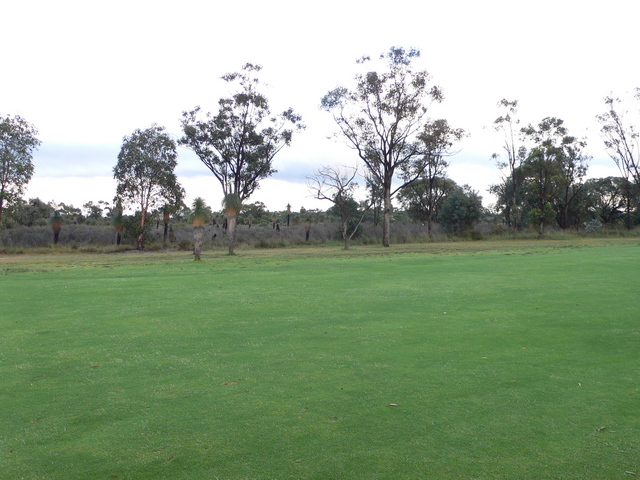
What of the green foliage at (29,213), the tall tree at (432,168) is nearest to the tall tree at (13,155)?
the green foliage at (29,213)

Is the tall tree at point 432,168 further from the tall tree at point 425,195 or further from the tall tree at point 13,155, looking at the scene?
the tall tree at point 13,155

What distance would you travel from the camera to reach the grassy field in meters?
3.68

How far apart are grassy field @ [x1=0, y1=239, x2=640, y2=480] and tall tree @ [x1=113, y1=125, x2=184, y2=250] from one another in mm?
35773

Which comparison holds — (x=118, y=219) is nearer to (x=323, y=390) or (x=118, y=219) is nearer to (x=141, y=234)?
(x=141, y=234)

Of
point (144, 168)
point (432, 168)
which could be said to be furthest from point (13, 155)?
point (432, 168)

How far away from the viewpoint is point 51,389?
17.2ft

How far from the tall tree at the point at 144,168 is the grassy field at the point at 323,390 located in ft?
117

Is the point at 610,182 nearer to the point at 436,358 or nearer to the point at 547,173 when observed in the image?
the point at 547,173

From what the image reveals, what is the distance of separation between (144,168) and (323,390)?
1664 inches

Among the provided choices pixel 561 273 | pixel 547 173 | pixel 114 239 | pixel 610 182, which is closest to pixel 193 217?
pixel 561 273

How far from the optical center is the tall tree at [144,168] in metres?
44.4

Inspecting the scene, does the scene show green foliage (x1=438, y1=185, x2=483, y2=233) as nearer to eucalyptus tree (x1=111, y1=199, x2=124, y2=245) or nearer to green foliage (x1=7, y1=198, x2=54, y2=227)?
eucalyptus tree (x1=111, y1=199, x2=124, y2=245)

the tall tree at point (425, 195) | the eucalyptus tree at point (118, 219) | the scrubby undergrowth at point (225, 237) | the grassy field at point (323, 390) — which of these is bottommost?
the grassy field at point (323, 390)

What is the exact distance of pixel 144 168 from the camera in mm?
44625
